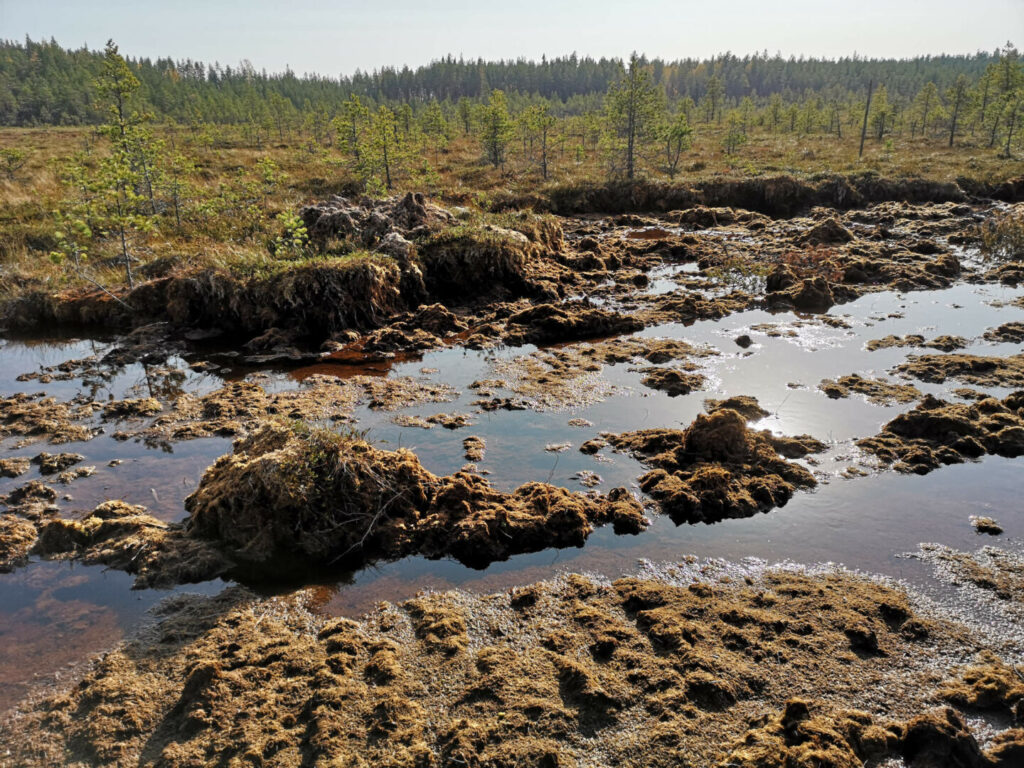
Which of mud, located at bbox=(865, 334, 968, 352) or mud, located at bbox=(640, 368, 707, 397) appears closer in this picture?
mud, located at bbox=(640, 368, 707, 397)

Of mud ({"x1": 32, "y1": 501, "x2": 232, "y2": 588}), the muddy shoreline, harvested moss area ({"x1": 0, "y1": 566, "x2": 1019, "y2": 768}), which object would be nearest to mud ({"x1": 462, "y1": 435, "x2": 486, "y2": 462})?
the muddy shoreline

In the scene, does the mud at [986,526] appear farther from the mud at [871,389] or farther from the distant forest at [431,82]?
the distant forest at [431,82]

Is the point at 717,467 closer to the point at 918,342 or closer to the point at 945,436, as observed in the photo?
the point at 945,436

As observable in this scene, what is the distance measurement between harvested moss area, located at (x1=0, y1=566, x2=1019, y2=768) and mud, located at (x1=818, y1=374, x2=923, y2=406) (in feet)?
17.7

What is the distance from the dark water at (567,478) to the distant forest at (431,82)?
215 feet

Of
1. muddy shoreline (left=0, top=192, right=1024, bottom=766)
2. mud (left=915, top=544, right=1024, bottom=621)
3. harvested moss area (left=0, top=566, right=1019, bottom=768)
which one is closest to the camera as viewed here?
harvested moss area (left=0, top=566, right=1019, bottom=768)

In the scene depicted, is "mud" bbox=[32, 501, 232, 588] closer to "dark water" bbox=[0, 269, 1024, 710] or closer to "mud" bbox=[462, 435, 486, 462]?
"dark water" bbox=[0, 269, 1024, 710]

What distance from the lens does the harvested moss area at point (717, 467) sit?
7.29 meters

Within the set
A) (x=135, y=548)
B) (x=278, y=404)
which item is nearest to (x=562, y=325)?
(x=278, y=404)

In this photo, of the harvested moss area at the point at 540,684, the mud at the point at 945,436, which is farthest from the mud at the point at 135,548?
the mud at the point at 945,436

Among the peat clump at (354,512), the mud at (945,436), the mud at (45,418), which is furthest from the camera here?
the mud at (45,418)

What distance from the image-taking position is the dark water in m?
5.83

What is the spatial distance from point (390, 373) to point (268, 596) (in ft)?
21.1

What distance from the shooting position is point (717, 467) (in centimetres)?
775
